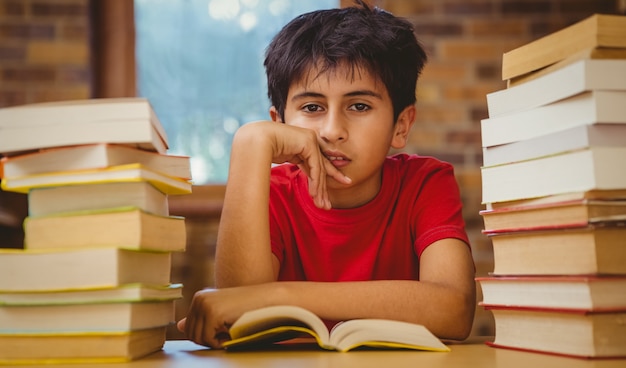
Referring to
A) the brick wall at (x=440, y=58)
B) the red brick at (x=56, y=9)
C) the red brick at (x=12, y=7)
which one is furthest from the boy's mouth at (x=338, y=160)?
the red brick at (x=12, y=7)

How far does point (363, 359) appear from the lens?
2.90 feet

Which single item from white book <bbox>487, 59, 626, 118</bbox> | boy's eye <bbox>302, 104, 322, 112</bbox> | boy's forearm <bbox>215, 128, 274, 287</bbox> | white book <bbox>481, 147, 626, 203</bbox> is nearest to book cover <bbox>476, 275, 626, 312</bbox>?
white book <bbox>481, 147, 626, 203</bbox>

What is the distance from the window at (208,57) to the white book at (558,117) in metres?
2.20

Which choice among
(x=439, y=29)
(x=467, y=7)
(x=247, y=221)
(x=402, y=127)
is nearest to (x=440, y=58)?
(x=439, y=29)

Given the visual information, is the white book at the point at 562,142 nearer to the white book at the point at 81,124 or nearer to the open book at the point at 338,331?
the open book at the point at 338,331

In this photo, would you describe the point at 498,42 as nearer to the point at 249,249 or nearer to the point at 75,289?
the point at 249,249

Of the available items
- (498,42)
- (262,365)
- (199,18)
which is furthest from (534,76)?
(199,18)

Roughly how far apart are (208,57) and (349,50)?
175 centimetres

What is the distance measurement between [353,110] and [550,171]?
2.15ft

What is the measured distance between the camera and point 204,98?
3.15 metres

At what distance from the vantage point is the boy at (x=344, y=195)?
114 cm

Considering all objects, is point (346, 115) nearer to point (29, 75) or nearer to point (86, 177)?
point (86, 177)

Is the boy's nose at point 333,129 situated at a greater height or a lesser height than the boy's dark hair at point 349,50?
lesser

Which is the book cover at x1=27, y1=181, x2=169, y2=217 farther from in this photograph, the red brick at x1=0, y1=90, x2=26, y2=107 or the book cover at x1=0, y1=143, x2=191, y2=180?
the red brick at x1=0, y1=90, x2=26, y2=107
